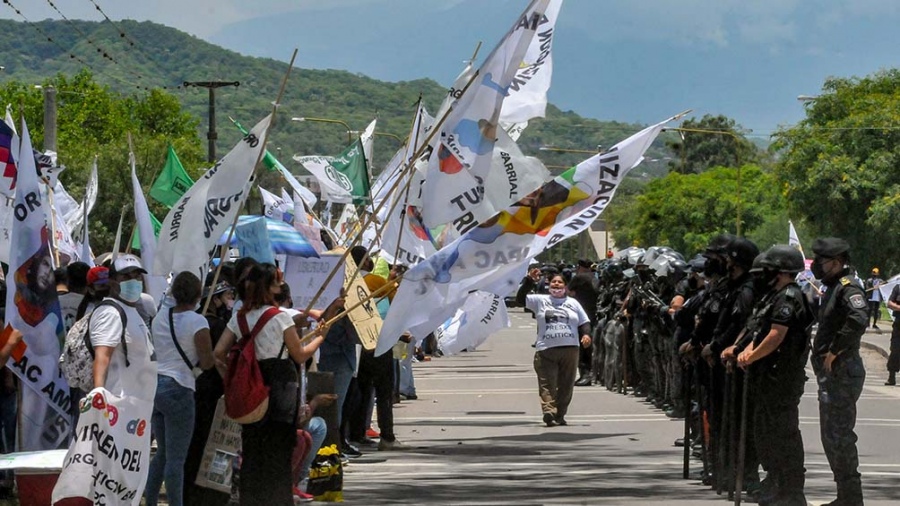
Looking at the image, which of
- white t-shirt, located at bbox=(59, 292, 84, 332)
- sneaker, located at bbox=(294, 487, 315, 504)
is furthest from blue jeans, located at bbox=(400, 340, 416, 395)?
white t-shirt, located at bbox=(59, 292, 84, 332)

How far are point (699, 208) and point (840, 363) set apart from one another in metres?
91.0

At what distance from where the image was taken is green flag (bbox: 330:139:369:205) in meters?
25.2

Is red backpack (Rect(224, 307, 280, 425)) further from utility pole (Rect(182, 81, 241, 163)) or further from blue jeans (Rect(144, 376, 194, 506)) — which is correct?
utility pole (Rect(182, 81, 241, 163))

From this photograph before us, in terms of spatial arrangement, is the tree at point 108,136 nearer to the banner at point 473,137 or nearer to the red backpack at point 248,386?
the banner at point 473,137

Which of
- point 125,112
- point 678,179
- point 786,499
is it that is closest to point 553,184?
point 786,499

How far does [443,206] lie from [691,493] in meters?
2.92

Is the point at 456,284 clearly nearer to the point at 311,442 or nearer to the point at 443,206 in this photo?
the point at 443,206

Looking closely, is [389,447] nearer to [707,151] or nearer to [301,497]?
[301,497]

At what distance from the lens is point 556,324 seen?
19.0 metres

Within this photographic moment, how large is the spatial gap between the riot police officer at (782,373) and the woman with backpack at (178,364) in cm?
359

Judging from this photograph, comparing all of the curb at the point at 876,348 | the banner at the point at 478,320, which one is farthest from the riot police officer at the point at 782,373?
the curb at the point at 876,348

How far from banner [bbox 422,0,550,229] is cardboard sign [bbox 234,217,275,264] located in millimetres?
2193

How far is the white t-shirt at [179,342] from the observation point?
10414 mm

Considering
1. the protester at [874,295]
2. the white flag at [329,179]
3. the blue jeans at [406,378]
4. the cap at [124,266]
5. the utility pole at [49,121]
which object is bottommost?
the blue jeans at [406,378]
